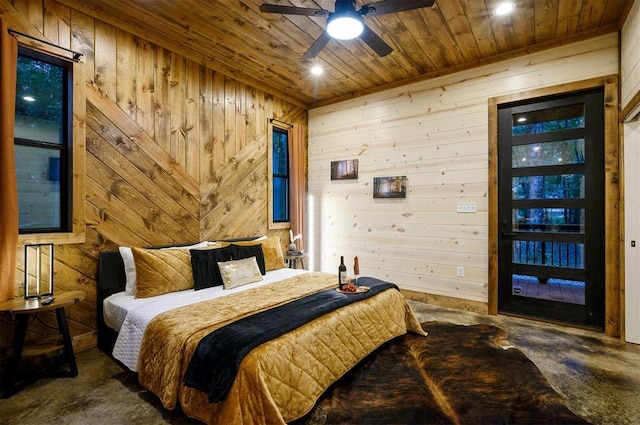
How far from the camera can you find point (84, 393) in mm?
2201

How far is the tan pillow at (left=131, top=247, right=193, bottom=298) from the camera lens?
2.69 metres

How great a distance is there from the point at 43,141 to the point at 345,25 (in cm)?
269

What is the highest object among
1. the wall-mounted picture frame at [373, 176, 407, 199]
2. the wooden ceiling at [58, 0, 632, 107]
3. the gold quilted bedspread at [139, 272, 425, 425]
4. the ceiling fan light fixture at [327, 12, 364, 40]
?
the wooden ceiling at [58, 0, 632, 107]

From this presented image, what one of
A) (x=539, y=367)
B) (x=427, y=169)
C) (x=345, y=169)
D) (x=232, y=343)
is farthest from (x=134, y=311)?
(x=427, y=169)

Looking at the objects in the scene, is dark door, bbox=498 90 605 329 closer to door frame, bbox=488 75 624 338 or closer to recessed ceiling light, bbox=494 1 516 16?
door frame, bbox=488 75 624 338

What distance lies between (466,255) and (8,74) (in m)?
4.61

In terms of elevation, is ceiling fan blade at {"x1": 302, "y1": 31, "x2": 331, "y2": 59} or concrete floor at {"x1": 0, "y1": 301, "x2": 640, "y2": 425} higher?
ceiling fan blade at {"x1": 302, "y1": 31, "x2": 331, "y2": 59}

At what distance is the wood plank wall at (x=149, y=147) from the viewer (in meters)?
2.80

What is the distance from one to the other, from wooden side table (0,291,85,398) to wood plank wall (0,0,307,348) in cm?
35

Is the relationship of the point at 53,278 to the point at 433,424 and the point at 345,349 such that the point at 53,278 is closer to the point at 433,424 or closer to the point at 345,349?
the point at 345,349

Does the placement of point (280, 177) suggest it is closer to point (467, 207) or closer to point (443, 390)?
point (467, 207)

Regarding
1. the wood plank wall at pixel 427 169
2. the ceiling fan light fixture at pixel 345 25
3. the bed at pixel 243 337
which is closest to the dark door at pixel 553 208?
the wood plank wall at pixel 427 169

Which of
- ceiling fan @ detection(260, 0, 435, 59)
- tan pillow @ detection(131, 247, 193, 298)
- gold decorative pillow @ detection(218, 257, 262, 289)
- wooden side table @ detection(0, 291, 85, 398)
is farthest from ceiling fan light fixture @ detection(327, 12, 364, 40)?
wooden side table @ detection(0, 291, 85, 398)

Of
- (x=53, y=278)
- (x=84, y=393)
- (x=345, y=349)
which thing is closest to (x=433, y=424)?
(x=345, y=349)
